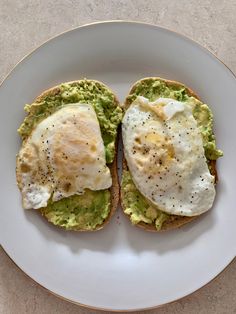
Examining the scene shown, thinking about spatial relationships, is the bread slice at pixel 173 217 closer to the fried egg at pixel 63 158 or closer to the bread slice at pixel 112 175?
the bread slice at pixel 112 175

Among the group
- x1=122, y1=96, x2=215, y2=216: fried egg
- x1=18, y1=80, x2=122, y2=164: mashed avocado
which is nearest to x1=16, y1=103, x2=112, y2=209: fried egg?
x1=18, y1=80, x2=122, y2=164: mashed avocado

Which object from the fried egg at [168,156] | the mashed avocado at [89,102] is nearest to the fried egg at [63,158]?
the mashed avocado at [89,102]

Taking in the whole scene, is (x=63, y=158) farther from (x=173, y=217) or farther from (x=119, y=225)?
(x=173, y=217)

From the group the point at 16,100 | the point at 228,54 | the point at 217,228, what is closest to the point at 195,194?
the point at 217,228

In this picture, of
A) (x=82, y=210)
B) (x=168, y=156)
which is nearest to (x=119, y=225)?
(x=82, y=210)

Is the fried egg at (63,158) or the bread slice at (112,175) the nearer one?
the fried egg at (63,158)

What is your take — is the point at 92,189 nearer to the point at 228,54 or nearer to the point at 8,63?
the point at 8,63
